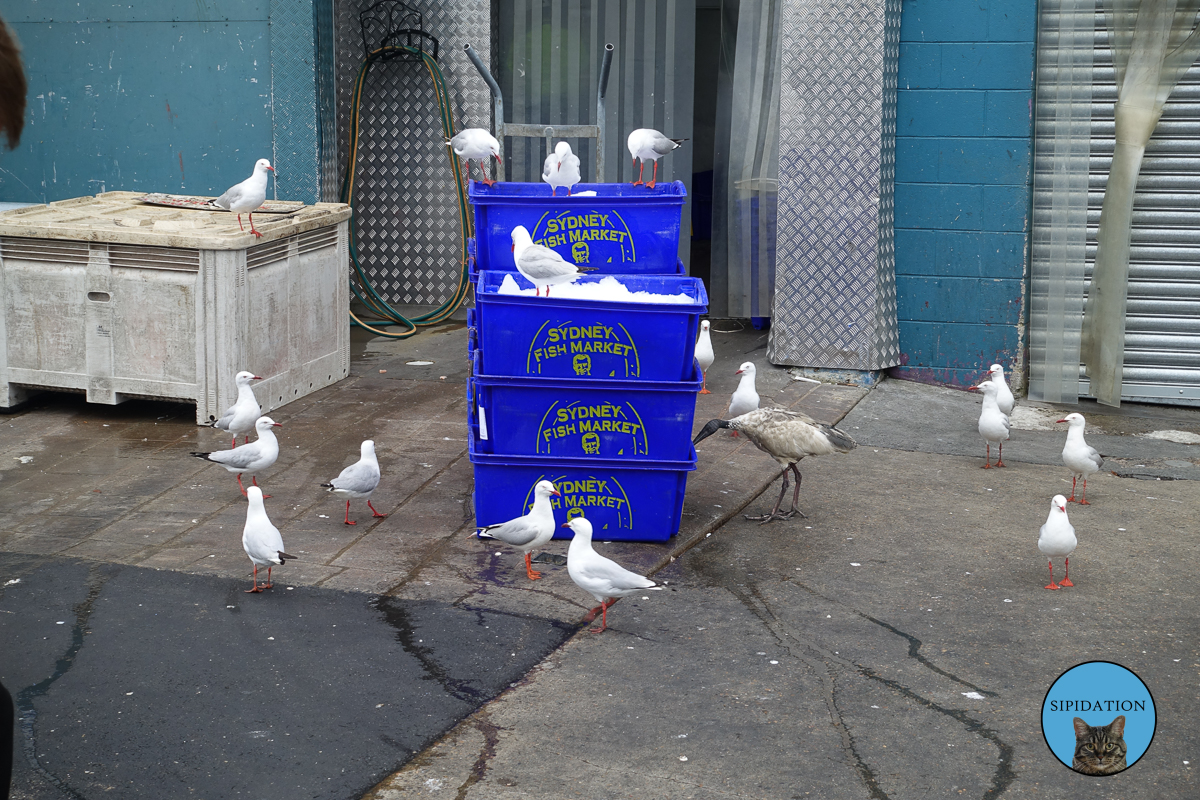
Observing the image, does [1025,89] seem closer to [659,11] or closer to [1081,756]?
[659,11]

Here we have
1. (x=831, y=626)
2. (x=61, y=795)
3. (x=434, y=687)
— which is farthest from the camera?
(x=831, y=626)

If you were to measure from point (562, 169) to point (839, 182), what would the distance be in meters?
2.90

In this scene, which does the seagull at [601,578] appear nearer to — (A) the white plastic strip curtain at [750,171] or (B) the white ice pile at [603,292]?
(B) the white ice pile at [603,292]

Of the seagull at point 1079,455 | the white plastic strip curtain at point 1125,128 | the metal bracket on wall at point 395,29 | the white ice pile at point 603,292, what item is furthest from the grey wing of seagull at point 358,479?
the metal bracket on wall at point 395,29

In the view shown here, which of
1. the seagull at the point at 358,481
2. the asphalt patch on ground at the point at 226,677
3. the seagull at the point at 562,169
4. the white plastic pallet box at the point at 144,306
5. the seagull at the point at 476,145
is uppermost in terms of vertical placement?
the seagull at the point at 476,145

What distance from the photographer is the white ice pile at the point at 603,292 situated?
20.0ft

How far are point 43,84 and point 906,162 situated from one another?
7.83 m

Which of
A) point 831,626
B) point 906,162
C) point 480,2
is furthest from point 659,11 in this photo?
point 831,626

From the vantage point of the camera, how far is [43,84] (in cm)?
1077

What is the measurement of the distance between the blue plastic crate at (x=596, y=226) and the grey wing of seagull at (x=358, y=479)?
163 centimetres

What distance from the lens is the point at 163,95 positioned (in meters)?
10.7

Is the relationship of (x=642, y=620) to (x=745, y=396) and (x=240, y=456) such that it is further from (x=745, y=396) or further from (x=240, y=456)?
(x=745, y=396)

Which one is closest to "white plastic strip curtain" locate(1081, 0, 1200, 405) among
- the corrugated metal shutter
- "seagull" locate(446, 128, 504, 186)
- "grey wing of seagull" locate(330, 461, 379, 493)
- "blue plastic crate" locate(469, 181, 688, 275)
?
the corrugated metal shutter

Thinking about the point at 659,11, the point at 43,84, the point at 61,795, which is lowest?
the point at 61,795
